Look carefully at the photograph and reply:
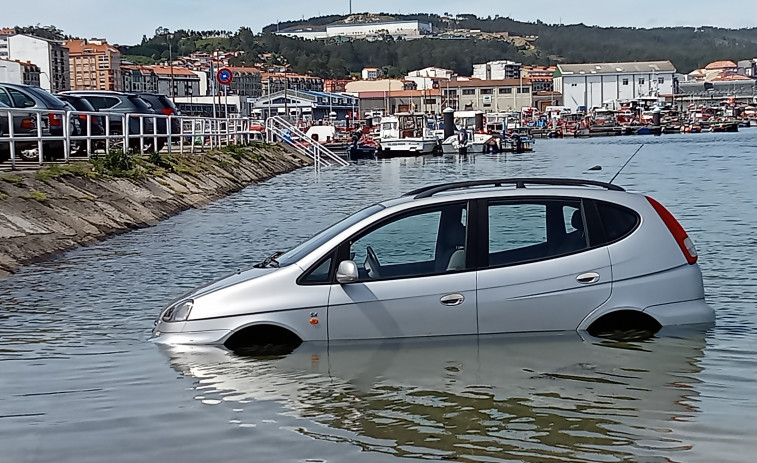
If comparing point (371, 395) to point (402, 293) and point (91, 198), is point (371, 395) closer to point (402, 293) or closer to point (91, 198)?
point (402, 293)

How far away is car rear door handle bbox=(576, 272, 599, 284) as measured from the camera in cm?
848

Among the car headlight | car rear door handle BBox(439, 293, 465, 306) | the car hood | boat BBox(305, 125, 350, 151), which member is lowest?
the car headlight

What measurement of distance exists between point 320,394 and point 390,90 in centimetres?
19286

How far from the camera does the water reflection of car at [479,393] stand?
21.0 ft

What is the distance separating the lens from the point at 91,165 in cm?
2273

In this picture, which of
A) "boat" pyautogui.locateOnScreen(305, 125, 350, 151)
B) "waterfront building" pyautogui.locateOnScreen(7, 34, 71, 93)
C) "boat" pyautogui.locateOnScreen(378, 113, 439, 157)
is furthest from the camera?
"waterfront building" pyautogui.locateOnScreen(7, 34, 71, 93)

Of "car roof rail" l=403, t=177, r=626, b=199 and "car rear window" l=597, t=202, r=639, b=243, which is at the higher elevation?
"car roof rail" l=403, t=177, r=626, b=199

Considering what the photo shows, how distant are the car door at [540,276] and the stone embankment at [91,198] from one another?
7946mm

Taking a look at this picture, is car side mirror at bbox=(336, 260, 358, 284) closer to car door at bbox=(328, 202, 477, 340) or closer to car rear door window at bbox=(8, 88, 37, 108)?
car door at bbox=(328, 202, 477, 340)

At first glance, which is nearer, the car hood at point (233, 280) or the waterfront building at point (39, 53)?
the car hood at point (233, 280)

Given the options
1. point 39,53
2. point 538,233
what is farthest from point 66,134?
point 39,53

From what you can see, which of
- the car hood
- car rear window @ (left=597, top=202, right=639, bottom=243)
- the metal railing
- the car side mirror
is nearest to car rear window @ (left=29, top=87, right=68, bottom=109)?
the metal railing

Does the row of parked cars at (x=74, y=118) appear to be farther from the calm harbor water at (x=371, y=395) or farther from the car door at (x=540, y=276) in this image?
the car door at (x=540, y=276)

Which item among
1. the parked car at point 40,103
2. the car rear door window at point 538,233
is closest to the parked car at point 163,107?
the parked car at point 40,103
